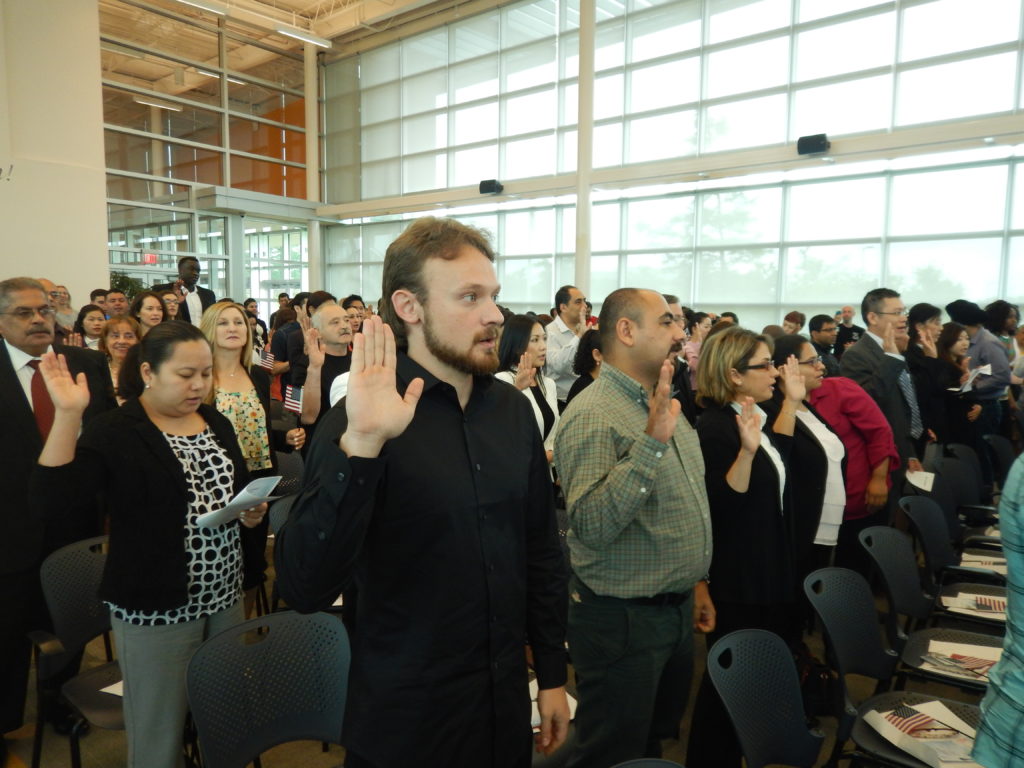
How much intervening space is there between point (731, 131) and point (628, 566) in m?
11.5

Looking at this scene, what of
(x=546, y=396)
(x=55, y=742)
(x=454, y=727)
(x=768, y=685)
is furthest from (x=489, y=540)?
(x=546, y=396)

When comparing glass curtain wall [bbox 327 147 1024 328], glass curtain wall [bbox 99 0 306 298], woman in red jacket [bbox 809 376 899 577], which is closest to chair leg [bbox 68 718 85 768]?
woman in red jacket [bbox 809 376 899 577]

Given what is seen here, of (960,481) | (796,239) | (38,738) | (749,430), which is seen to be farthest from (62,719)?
(796,239)

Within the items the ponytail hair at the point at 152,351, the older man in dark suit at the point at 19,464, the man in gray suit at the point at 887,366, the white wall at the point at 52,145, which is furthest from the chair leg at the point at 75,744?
the white wall at the point at 52,145

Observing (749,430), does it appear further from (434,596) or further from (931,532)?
(931,532)

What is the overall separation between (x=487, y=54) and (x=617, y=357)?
14429 millimetres

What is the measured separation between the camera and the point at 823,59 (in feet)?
36.1

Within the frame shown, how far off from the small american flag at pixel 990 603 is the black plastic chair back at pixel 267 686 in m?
2.97

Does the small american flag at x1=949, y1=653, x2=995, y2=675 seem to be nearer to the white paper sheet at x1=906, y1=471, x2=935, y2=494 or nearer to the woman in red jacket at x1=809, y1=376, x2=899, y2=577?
the woman in red jacket at x1=809, y1=376, x2=899, y2=577

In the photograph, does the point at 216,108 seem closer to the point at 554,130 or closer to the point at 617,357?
the point at 554,130

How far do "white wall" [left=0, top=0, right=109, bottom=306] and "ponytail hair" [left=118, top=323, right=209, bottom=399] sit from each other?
9.33m

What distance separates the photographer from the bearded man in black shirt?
1428mm

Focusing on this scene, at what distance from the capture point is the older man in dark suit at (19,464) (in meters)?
2.81

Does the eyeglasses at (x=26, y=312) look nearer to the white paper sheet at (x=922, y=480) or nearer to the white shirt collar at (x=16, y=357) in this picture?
the white shirt collar at (x=16, y=357)
